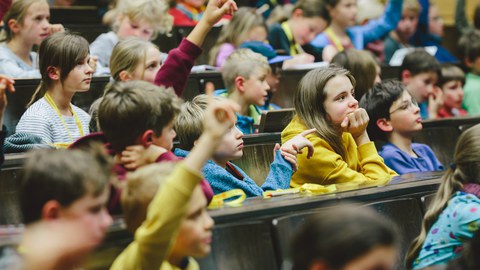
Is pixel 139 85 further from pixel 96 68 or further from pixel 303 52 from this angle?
pixel 303 52

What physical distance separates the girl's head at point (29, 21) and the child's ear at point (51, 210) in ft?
8.36

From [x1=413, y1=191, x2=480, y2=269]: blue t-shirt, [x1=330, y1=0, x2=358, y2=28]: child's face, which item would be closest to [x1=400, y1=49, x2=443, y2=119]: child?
[x1=330, y1=0, x2=358, y2=28]: child's face

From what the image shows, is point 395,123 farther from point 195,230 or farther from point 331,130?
point 195,230

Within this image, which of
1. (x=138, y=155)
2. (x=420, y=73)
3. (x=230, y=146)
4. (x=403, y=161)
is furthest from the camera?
(x=420, y=73)

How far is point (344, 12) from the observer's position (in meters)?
5.70

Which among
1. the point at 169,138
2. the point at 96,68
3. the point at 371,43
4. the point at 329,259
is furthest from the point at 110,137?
the point at 371,43

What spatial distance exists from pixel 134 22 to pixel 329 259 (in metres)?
3.07

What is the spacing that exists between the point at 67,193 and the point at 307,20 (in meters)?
3.88

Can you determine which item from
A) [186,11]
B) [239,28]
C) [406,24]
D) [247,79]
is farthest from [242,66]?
[406,24]

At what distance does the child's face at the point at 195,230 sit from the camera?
1942 mm

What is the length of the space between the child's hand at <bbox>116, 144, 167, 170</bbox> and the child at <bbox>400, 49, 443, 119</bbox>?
281cm

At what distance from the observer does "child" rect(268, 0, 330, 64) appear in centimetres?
538

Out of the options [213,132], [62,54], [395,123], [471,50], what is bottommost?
[471,50]

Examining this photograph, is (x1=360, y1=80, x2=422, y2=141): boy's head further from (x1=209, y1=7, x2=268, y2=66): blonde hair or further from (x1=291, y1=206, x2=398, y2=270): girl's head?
(x1=291, y1=206, x2=398, y2=270): girl's head
